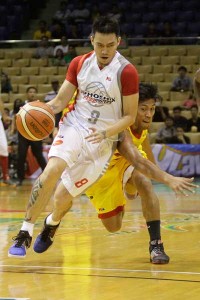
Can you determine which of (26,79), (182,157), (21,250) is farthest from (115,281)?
(26,79)

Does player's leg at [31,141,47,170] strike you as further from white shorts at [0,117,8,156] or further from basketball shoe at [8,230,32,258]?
basketball shoe at [8,230,32,258]

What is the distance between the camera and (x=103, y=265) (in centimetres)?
598

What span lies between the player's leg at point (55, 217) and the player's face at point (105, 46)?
1.03 m

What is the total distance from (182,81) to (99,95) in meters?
12.2

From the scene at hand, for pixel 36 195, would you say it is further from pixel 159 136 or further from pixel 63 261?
pixel 159 136

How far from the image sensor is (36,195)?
5.94 meters

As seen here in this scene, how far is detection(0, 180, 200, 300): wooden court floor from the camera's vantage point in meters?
4.95

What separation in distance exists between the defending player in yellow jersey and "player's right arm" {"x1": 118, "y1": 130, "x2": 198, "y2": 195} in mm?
268

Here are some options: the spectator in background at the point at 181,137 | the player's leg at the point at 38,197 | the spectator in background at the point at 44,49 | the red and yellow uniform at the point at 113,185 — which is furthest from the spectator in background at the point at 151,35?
the player's leg at the point at 38,197

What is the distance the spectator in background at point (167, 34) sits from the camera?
64.2ft

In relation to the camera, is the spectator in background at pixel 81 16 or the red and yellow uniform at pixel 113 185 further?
the spectator in background at pixel 81 16

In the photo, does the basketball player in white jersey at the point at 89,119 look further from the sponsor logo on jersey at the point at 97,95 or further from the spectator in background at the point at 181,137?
the spectator in background at the point at 181,137

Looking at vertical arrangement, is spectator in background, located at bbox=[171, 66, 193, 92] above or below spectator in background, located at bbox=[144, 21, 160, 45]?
below

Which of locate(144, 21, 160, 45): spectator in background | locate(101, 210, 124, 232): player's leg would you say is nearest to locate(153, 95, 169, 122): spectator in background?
locate(144, 21, 160, 45): spectator in background
